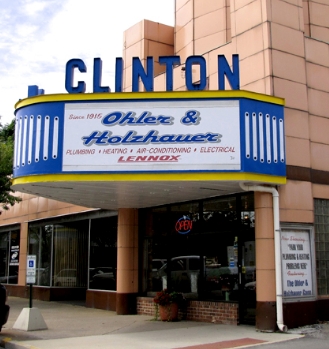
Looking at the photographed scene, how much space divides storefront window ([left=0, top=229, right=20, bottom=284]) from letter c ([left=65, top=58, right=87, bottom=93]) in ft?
49.8

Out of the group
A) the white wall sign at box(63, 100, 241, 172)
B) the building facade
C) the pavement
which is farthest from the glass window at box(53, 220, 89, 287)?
the white wall sign at box(63, 100, 241, 172)

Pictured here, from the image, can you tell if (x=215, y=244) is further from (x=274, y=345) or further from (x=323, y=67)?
(x=323, y=67)

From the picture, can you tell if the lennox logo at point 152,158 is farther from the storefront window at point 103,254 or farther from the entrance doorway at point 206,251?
the storefront window at point 103,254

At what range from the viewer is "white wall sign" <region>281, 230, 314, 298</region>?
13.1 metres

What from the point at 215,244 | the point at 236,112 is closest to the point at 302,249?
the point at 215,244

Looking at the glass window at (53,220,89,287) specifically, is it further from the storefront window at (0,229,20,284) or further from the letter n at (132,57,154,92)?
the letter n at (132,57,154,92)

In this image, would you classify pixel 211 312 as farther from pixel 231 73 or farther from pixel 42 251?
pixel 42 251

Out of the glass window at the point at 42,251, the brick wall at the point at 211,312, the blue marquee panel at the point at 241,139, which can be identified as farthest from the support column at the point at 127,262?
the glass window at the point at 42,251

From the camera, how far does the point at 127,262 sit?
56.5 ft

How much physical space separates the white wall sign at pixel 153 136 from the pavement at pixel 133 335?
3.86m

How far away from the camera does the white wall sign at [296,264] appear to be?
13.1m

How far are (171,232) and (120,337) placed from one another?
4585 millimetres

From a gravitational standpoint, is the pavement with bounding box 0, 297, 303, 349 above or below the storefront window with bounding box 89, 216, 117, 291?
below

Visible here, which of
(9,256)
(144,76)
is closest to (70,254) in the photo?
(9,256)
